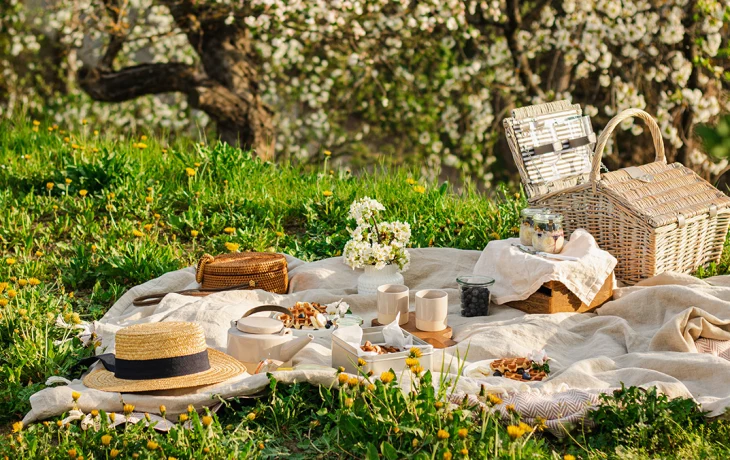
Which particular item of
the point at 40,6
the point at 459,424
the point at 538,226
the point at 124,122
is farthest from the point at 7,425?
the point at 40,6

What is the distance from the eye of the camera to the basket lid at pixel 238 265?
14.1 ft

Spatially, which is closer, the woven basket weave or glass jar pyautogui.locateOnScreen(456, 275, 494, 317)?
glass jar pyautogui.locateOnScreen(456, 275, 494, 317)

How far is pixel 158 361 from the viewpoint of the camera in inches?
118

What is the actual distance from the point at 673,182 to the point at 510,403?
7.35 ft

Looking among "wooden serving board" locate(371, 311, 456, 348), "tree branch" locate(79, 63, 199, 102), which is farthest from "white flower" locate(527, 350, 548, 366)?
"tree branch" locate(79, 63, 199, 102)

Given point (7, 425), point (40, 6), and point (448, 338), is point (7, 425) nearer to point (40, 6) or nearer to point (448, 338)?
point (448, 338)

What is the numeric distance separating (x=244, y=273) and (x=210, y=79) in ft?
12.3

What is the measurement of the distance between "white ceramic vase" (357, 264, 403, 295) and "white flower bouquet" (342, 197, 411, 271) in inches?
1.2

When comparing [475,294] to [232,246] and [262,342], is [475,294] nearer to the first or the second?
[262,342]

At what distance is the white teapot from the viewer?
3.32 metres

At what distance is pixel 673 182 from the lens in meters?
4.64

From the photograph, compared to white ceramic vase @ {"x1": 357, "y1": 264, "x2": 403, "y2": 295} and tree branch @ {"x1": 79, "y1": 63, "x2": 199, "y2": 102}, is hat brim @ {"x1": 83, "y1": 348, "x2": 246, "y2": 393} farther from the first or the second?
tree branch @ {"x1": 79, "y1": 63, "x2": 199, "y2": 102}

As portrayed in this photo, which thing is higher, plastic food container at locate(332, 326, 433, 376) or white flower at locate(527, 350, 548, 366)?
plastic food container at locate(332, 326, 433, 376)

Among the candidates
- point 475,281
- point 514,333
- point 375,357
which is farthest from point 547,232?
point 375,357
